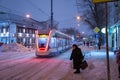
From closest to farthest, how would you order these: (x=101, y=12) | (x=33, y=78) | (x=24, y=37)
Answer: (x=33, y=78), (x=101, y=12), (x=24, y=37)

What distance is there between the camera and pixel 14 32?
81.4 m

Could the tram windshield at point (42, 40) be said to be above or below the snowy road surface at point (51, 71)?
above

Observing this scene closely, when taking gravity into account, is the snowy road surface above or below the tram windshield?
below

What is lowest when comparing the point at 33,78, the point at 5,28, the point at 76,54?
the point at 33,78

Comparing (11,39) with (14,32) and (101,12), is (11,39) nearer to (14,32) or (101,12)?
(14,32)

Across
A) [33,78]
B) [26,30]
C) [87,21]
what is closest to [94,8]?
[87,21]

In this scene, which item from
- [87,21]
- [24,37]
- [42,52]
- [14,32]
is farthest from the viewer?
[24,37]

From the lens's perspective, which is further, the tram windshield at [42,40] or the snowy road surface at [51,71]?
the tram windshield at [42,40]

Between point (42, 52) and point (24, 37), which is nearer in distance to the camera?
point (42, 52)

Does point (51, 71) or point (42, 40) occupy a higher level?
point (42, 40)

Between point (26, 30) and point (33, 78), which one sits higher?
point (26, 30)

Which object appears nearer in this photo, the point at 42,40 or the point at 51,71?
the point at 51,71

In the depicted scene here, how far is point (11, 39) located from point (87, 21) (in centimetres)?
2746

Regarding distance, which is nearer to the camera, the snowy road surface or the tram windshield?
the snowy road surface
